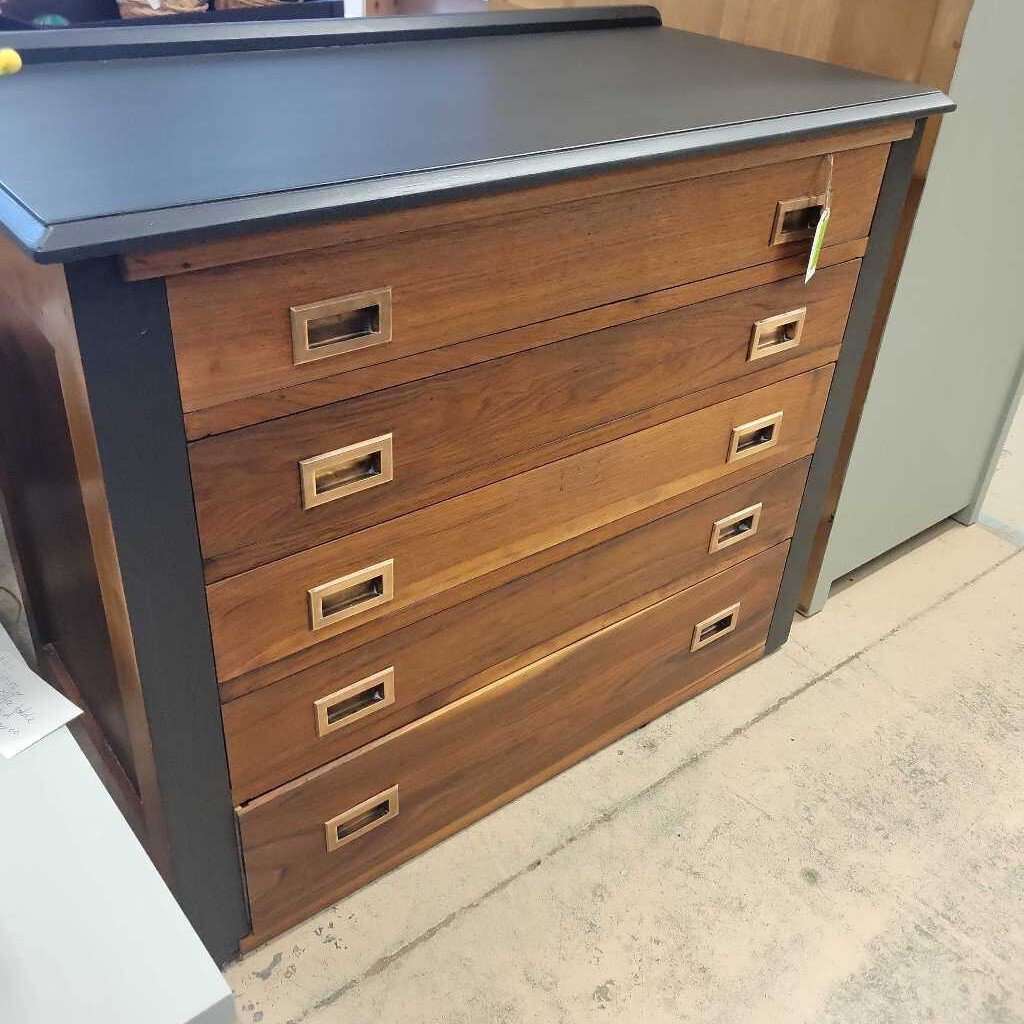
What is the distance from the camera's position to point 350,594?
105 cm

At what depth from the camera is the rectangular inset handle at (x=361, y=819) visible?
1.18 metres

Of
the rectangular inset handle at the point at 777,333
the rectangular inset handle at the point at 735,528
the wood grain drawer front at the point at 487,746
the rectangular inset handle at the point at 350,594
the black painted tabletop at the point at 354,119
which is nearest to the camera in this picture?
the black painted tabletop at the point at 354,119

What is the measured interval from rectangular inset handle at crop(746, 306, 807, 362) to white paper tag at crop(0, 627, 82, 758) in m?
0.90

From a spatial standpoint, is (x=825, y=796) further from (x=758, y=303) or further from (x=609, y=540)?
(x=758, y=303)

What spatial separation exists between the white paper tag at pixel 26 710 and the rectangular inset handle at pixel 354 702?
25 centimetres

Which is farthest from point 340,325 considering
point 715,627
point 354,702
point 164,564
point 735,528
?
point 715,627

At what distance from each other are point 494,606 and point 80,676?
1.84ft

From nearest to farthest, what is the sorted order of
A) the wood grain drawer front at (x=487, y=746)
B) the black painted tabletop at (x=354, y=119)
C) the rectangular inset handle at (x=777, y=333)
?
the black painted tabletop at (x=354, y=119) → the wood grain drawer front at (x=487, y=746) → the rectangular inset handle at (x=777, y=333)

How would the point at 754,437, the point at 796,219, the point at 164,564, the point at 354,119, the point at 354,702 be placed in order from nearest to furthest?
the point at 164,564 < the point at 354,119 < the point at 354,702 < the point at 796,219 < the point at 754,437

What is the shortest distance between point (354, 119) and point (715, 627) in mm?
952

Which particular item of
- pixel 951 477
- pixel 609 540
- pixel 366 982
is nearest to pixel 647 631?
pixel 609 540

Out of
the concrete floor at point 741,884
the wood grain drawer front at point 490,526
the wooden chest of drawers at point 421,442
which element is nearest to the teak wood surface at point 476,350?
the wooden chest of drawers at point 421,442

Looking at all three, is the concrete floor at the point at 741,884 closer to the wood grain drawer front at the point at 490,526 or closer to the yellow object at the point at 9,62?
the wood grain drawer front at the point at 490,526

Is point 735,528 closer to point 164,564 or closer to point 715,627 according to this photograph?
point 715,627
